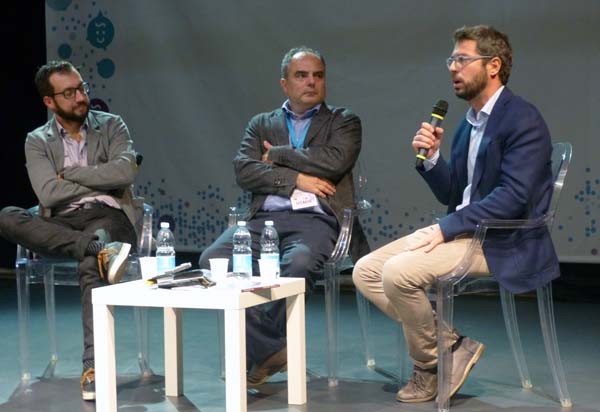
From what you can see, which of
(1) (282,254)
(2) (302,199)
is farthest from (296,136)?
(1) (282,254)

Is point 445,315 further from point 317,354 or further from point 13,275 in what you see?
point 13,275

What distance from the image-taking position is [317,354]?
4.75 m

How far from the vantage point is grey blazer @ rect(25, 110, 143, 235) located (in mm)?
4480

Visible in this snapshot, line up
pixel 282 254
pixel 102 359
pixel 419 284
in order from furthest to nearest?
pixel 282 254, pixel 419 284, pixel 102 359

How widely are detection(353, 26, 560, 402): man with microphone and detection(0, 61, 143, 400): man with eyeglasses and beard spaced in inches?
53.2

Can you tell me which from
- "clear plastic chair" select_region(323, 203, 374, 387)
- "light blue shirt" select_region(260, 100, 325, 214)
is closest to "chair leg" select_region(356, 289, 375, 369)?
"clear plastic chair" select_region(323, 203, 374, 387)

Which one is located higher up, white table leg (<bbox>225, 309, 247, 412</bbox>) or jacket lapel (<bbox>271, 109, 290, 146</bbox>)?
jacket lapel (<bbox>271, 109, 290, 146</bbox>)

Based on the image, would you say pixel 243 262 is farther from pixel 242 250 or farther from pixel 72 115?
pixel 72 115

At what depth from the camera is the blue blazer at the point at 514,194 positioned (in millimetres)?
3629

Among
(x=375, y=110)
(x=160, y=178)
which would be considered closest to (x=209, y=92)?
(x=160, y=178)

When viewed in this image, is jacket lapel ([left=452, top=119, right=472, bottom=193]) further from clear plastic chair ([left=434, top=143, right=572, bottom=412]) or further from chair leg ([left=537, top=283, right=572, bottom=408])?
chair leg ([left=537, top=283, right=572, bottom=408])

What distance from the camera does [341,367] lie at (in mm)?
4461

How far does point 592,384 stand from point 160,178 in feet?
12.0

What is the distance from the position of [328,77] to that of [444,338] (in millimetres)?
3026
